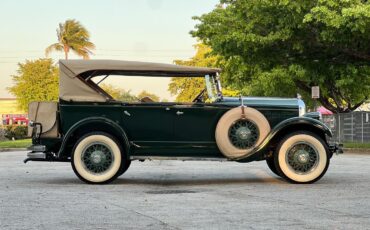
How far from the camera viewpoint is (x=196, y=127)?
34.8 ft

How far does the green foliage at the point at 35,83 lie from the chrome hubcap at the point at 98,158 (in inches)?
2432

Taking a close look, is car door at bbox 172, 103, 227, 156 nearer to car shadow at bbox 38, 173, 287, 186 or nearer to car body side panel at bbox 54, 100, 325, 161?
car body side panel at bbox 54, 100, 325, 161

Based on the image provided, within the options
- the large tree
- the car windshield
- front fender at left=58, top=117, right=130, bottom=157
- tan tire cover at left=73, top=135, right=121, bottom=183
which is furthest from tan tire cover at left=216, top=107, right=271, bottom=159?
the large tree

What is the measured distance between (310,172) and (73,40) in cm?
5921

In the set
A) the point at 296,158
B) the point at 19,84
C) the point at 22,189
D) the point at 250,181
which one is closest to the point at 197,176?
the point at 250,181

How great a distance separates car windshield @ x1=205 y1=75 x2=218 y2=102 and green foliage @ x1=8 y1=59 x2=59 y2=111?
203ft

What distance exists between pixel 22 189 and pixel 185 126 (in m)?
2.87

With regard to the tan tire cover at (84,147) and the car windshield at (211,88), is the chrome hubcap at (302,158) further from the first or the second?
the tan tire cover at (84,147)

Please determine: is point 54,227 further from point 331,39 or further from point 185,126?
point 331,39

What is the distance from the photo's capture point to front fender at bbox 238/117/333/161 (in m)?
10.4

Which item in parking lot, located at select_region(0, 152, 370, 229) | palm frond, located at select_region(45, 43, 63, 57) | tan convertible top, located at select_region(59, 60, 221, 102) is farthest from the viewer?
palm frond, located at select_region(45, 43, 63, 57)

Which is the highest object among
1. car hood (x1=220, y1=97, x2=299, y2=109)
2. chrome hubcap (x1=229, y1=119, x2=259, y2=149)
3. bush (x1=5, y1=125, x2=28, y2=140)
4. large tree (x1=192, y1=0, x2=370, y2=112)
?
large tree (x1=192, y1=0, x2=370, y2=112)

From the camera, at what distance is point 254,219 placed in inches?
261

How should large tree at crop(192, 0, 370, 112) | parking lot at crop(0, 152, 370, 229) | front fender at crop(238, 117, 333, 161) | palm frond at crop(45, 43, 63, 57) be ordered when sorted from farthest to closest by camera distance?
palm frond at crop(45, 43, 63, 57) → large tree at crop(192, 0, 370, 112) → front fender at crop(238, 117, 333, 161) → parking lot at crop(0, 152, 370, 229)
